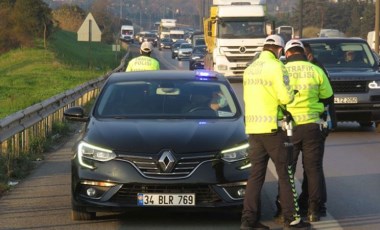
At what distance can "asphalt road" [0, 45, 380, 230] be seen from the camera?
30.0 ft

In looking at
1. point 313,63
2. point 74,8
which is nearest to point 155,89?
point 313,63

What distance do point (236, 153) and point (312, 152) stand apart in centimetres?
85

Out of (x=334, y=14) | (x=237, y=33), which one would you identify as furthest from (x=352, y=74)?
(x=334, y=14)

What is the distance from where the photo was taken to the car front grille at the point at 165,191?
28.9ft

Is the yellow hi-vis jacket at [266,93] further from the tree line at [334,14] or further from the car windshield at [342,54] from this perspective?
the tree line at [334,14]

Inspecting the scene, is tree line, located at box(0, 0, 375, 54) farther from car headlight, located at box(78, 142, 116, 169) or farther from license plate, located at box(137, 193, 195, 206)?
license plate, located at box(137, 193, 195, 206)

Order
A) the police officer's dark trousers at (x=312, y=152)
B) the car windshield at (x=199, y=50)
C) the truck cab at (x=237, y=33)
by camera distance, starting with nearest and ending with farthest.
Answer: the police officer's dark trousers at (x=312, y=152), the truck cab at (x=237, y=33), the car windshield at (x=199, y=50)

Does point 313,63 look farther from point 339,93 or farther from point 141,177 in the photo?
point 339,93

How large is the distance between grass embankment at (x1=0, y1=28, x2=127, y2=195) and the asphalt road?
322 mm

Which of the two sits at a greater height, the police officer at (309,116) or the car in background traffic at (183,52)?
the police officer at (309,116)

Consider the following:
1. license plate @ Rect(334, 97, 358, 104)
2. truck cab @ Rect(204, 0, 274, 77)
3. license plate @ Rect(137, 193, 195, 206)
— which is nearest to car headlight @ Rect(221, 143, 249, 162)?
license plate @ Rect(137, 193, 195, 206)

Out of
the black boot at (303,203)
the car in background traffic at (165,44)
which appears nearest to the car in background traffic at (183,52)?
the car in background traffic at (165,44)

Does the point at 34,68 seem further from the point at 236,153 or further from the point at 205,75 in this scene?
the point at 236,153

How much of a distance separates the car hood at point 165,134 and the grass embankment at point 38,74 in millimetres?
13573
